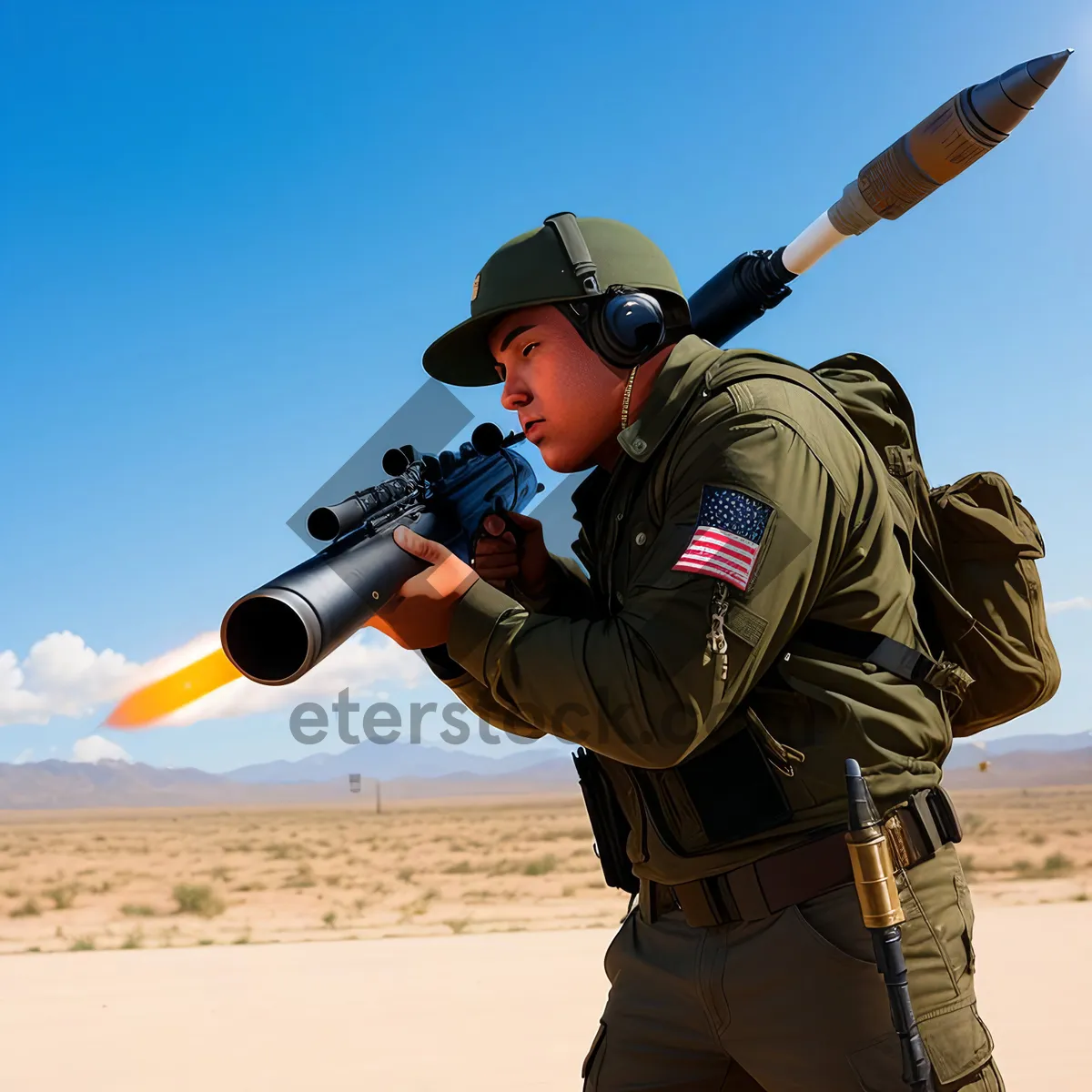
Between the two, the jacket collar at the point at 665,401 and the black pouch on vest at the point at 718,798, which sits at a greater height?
the jacket collar at the point at 665,401

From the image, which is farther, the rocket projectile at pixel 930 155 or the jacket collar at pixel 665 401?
the rocket projectile at pixel 930 155

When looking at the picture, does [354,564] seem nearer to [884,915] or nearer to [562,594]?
[562,594]

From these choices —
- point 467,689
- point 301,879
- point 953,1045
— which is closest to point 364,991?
point 467,689

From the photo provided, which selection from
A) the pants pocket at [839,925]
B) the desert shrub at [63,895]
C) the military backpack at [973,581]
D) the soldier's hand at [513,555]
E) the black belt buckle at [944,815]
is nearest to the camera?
the pants pocket at [839,925]

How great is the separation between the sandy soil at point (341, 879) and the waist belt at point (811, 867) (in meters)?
15.1

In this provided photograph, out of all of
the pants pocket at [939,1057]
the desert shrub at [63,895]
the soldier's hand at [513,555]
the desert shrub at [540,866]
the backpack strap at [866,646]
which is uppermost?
the soldier's hand at [513,555]

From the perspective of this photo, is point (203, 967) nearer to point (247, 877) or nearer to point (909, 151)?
point (909, 151)

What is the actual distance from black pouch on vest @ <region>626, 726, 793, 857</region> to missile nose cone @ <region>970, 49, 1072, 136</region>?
8.72 ft

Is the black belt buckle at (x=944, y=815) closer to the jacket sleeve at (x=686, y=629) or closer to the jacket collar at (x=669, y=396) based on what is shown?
the jacket sleeve at (x=686, y=629)

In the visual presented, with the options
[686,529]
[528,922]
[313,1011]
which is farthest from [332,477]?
[528,922]

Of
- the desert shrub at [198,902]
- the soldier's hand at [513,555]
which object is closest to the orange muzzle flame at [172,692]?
the soldier's hand at [513,555]

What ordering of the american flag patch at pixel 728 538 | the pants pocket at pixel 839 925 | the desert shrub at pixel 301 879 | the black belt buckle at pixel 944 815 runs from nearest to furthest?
the american flag patch at pixel 728 538, the pants pocket at pixel 839 925, the black belt buckle at pixel 944 815, the desert shrub at pixel 301 879

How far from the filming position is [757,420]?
2.51m

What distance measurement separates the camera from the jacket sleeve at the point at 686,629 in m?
2.33
